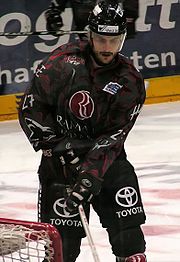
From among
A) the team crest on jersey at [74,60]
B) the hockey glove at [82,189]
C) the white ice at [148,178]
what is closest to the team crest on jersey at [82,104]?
the team crest on jersey at [74,60]

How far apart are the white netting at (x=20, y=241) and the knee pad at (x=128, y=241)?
906 millimetres

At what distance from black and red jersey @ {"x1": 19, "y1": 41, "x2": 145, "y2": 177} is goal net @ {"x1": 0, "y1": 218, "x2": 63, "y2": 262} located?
2.82 feet

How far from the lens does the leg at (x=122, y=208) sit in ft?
11.4

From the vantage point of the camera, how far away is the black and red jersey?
340cm

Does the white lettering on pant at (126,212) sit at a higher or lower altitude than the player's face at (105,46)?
lower

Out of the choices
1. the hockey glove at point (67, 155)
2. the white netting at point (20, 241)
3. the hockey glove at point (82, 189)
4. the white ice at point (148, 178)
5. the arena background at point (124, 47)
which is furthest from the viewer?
the arena background at point (124, 47)

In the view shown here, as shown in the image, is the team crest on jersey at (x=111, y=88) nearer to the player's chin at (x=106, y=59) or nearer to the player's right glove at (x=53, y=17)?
the player's chin at (x=106, y=59)

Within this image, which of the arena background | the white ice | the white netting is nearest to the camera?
the white netting

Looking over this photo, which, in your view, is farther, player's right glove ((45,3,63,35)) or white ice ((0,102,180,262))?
player's right glove ((45,3,63,35))

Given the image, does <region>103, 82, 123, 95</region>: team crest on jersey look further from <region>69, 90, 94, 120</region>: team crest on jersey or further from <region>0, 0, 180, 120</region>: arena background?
<region>0, 0, 180, 120</region>: arena background

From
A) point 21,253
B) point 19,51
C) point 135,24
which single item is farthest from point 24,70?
point 21,253

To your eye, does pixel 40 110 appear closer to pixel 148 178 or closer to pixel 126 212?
pixel 126 212

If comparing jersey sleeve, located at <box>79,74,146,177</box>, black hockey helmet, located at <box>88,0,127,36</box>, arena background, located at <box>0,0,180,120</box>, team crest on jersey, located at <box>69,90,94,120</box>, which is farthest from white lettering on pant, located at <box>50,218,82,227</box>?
arena background, located at <box>0,0,180,120</box>

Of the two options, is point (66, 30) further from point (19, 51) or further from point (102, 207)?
point (102, 207)
